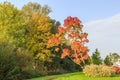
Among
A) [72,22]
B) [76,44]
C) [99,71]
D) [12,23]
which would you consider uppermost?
[12,23]

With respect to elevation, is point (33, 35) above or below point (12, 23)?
below

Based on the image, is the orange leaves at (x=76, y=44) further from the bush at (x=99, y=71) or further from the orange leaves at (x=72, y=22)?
the bush at (x=99, y=71)

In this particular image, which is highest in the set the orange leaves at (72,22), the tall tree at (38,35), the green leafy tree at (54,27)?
the green leafy tree at (54,27)

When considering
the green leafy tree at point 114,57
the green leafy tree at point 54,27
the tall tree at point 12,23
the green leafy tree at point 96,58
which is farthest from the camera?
the green leafy tree at point 54,27

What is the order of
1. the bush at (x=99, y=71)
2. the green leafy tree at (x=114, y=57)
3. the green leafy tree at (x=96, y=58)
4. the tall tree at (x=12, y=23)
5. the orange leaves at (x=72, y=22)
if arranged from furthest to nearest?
the green leafy tree at (x=114, y=57)
the tall tree at (x=12, y=23)
the green leafy tree at (x=96, y=58)
the orange leaves at (x=72, y=22)
the bush at (x=99, y=71)

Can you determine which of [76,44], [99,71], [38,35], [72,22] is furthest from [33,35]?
[99,71]

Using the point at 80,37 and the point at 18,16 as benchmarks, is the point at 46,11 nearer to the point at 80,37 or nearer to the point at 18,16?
the point at 18,16

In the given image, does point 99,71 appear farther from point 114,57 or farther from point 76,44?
point 114,57

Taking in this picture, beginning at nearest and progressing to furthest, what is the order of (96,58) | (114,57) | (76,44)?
(76,44) < (96,58) < (114,57)

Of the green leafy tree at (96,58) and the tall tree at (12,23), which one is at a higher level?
the tall tree at (12,23)

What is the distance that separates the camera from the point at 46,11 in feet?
200

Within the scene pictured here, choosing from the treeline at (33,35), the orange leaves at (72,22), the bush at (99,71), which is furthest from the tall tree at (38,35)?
the bush at (99,71)

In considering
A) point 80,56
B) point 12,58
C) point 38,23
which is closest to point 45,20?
point 38,23

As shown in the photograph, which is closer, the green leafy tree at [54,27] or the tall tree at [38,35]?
the tall tree at [38,35]
